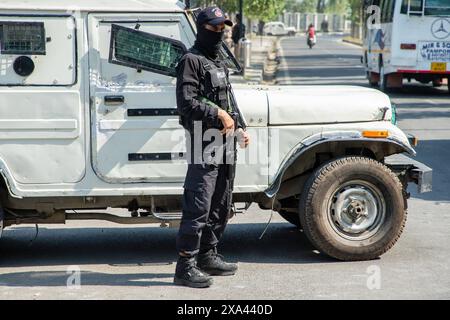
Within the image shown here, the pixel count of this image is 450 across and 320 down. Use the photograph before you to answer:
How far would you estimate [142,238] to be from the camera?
8258 mm

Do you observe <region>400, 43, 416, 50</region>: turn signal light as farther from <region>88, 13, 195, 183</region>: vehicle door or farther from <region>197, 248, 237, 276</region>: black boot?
<region>197, 248, 237, 276</region>: black boot

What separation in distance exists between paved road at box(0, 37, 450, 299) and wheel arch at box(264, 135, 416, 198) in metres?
0.66

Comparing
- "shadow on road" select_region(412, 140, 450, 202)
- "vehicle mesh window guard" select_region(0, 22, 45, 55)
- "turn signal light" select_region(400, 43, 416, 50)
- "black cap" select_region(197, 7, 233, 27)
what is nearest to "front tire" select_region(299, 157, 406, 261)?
"black cap" select_region(197, 7, 233, 27)

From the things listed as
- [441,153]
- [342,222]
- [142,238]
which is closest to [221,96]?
[342,222]

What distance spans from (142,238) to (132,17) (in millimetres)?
2157

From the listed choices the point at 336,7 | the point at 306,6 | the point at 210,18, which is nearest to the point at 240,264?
the point at 210,18

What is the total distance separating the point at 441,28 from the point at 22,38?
58.4ft

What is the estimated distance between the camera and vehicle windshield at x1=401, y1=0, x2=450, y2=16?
2314cm

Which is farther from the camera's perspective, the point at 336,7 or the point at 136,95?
the point at 336,7

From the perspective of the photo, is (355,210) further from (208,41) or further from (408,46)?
(408,46)

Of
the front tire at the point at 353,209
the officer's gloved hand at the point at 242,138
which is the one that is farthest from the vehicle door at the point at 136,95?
the front tire at the point at 353,209

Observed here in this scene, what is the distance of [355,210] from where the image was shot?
7121mm

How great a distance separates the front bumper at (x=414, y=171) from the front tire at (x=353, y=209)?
0.24m
